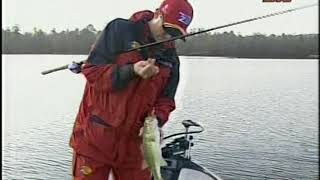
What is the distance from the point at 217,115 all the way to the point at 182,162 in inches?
9.5

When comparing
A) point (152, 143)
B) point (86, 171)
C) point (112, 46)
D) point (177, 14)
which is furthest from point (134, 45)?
point (86, 171)

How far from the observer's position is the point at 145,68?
77.2 inches

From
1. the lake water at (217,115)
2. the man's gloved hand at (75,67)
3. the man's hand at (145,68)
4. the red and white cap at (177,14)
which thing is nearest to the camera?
the man's hand at (145,68)

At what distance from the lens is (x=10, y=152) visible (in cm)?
236

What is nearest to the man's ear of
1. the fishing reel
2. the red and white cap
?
the red and white cap

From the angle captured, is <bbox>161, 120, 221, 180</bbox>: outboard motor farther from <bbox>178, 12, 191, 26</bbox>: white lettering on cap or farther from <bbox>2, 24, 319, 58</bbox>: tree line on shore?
<bbox>178, 12, 191, 26</bbox>: white lettering on cap

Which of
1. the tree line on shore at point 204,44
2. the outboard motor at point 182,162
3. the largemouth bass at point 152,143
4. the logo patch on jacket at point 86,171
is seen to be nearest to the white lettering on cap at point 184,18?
the tree line on shore at point 204,44

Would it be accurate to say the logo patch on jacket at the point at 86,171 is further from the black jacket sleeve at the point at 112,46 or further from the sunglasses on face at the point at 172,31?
the sunglasses on face at the point at 172,31

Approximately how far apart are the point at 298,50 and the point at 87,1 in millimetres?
836

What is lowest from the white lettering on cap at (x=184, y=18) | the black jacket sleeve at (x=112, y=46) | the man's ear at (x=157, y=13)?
the black jacket sleeve at (x=112, y=46)

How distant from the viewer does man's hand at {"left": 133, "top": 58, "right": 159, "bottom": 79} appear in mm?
1963

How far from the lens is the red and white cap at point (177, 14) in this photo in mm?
2080

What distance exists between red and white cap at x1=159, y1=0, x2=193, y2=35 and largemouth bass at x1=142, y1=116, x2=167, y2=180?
33 cm

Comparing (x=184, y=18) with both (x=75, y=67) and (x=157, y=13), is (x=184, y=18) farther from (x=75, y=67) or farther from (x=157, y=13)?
(x=75, y=67)
